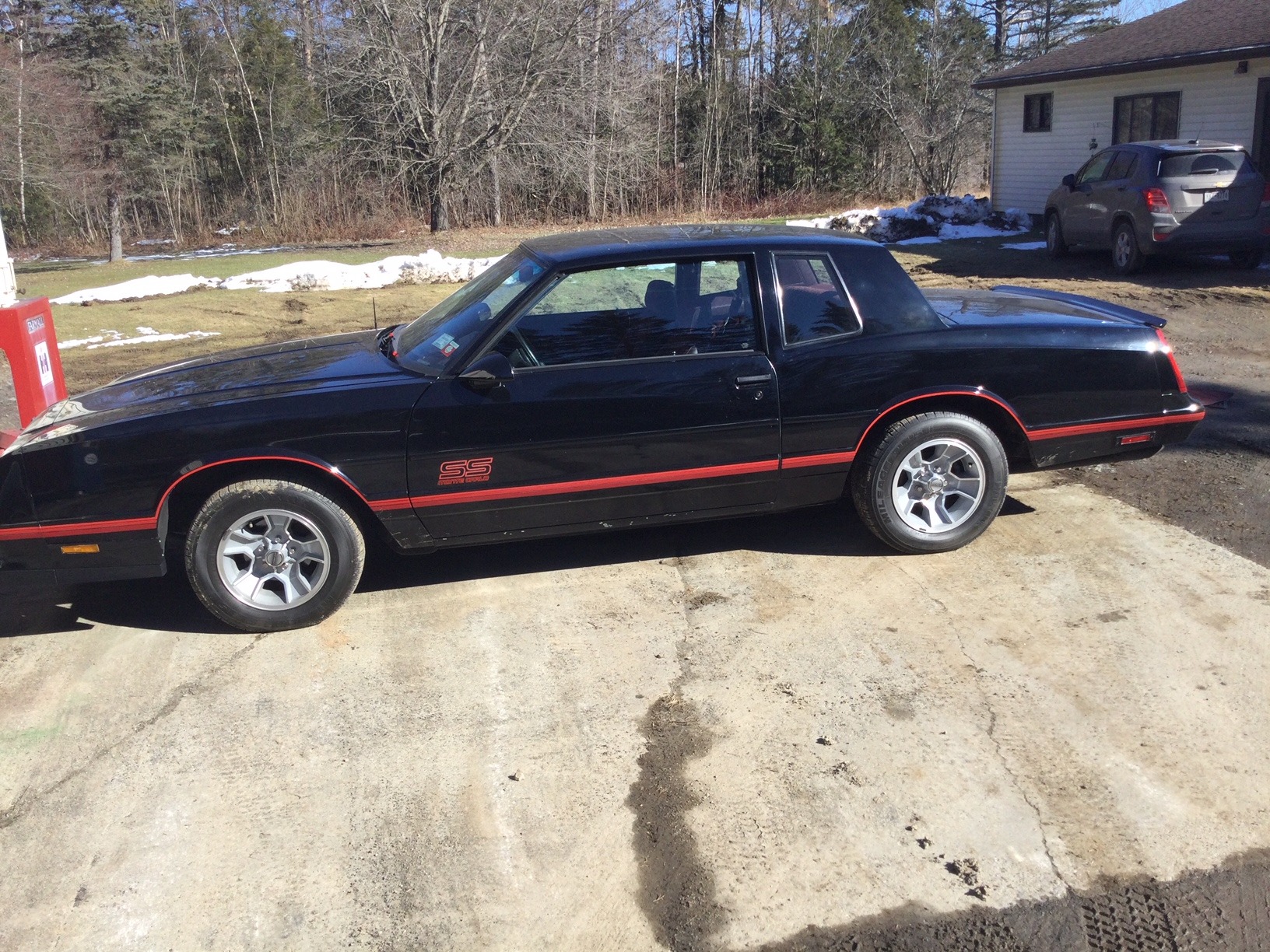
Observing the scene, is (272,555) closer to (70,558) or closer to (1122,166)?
(70,558)

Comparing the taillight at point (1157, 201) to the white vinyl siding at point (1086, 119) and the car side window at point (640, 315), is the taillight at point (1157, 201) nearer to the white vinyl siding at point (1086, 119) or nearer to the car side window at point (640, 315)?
the white vinyl siding at point (1086, 119)

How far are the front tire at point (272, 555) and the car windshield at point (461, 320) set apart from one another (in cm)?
79

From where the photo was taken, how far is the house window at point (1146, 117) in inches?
761

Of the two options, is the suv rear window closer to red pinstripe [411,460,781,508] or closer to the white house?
the white house

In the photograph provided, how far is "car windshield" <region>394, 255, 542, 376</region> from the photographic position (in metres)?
4.75

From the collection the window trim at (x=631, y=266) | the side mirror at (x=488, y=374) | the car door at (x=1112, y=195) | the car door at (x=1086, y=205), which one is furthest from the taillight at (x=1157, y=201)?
the side mirror at (x=488, y=374)

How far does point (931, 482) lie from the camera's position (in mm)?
5070

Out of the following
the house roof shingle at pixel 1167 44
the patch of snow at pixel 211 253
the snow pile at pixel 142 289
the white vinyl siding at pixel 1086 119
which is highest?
the house roof shingle at pixel 1167 44

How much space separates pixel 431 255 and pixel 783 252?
1308 centimetres

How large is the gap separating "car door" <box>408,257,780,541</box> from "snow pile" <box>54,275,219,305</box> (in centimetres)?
1166

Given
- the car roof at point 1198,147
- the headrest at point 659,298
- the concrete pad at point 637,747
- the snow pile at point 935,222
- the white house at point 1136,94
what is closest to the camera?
the concrete pad at point 637,747

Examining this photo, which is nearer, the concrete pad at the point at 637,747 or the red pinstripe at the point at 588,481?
the concrete pad at the point at 637,747

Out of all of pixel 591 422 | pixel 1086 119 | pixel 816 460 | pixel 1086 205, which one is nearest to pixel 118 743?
pixel 591 422

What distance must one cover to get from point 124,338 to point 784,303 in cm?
902
